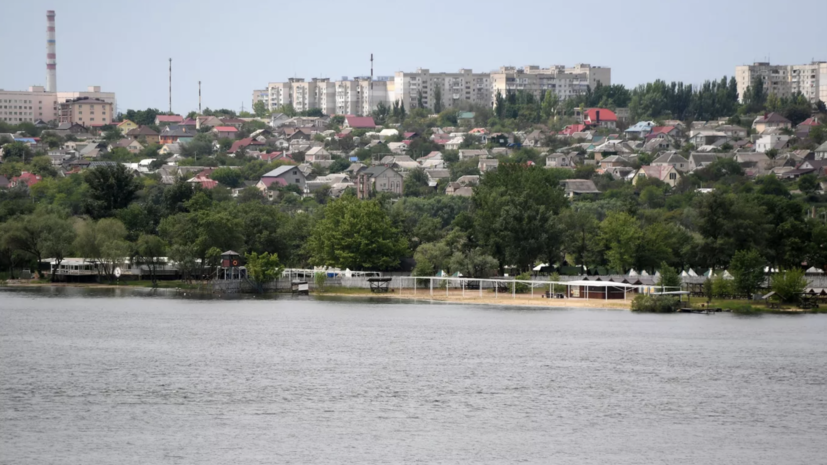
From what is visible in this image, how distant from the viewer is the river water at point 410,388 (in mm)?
25891

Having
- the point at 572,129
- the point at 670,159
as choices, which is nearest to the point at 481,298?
the point at 670,159

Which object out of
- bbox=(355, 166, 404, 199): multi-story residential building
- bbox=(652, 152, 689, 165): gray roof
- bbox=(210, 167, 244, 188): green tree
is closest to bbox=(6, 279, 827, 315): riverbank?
bbox=(210, 167, 244, 188): green tree

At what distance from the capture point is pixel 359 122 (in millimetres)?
195125

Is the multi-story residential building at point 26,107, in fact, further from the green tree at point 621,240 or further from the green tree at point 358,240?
the green tree at point 621,240

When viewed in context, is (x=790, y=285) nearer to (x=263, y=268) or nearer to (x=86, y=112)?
(x=263, y=268)

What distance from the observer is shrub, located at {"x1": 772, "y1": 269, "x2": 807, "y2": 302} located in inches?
2147

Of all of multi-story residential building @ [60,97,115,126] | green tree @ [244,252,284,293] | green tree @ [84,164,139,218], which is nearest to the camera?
green tree @ [244,252,284,293]

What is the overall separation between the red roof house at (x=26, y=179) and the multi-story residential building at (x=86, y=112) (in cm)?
6677

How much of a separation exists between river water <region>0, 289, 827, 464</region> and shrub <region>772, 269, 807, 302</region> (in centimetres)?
260

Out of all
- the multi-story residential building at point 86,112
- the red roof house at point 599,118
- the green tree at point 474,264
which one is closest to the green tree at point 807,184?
the green tree at point 474,264

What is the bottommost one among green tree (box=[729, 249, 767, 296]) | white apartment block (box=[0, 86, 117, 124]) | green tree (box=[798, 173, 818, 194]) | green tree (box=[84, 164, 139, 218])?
green tree (box=[729, 249, 767, 296])

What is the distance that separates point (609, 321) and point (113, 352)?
74.6 feet

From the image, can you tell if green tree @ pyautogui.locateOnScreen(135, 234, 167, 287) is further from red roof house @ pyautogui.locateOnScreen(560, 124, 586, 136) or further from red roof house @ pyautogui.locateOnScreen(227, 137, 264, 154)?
red roof house @ pyautogui.locateOnScreen(560, 124, 586, 136)

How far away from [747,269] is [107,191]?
45.5m
